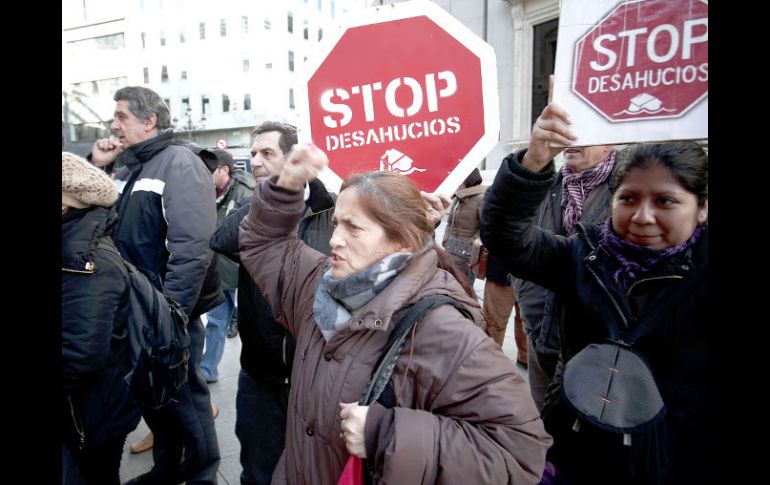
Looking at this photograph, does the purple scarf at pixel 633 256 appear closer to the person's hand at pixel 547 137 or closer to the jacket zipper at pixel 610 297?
the jacket zipper at pixel 610 297

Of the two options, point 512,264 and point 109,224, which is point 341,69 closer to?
point 512,264

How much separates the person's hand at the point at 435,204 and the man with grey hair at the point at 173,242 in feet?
5.23

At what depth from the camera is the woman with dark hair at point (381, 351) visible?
3.72 feet

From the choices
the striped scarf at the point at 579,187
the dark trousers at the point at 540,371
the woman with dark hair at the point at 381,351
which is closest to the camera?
the woman with dark hair at the point at 381,351

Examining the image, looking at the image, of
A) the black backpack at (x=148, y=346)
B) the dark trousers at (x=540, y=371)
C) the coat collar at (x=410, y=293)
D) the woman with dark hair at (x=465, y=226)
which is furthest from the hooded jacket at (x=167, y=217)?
the woman with dark hair at (x=465, y=226)

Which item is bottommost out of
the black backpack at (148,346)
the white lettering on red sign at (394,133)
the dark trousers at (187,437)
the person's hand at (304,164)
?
the dark trousers at (187,437)

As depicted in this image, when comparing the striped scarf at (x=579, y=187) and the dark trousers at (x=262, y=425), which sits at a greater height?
the striped scarf at (x=579, y=187)

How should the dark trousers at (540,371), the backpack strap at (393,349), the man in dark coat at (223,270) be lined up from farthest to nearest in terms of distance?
the man in dark coat at (223,270)
the dark trousers at (540,371)
the backpack strap at (393,349)

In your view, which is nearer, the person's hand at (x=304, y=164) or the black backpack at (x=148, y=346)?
the person's hand at (x=304, y=164)

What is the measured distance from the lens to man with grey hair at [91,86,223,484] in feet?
8.49

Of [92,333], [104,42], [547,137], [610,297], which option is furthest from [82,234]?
[104,42]

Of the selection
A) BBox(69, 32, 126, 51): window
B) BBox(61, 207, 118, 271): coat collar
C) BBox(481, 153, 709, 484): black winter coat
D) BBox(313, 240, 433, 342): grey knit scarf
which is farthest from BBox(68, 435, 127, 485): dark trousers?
BBox(69, 32, 126, 51): window
